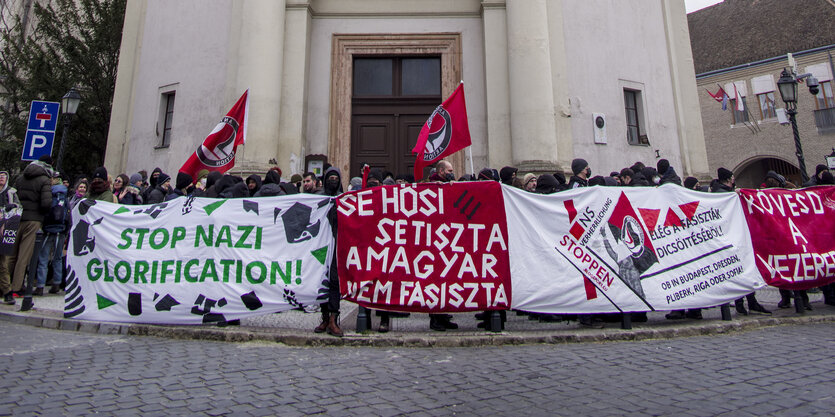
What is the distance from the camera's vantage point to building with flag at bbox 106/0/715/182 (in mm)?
12242

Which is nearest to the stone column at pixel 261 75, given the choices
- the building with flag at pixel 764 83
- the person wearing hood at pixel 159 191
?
the person wearing hood at pixel 159 191

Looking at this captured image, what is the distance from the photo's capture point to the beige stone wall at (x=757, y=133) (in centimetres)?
3111

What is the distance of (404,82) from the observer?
44.9ft

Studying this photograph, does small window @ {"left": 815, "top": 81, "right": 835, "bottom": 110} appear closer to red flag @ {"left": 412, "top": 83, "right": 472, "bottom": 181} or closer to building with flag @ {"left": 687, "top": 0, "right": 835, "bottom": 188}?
building with flag @ {"left": 687, "top": 0, "right": 835, "bottom": 188}

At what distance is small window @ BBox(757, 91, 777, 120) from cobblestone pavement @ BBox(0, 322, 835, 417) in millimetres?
34365

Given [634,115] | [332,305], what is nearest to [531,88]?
[634,115]

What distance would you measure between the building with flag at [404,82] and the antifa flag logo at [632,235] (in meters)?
5.58

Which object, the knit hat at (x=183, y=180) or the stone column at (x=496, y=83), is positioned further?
the stone column at (x=496, y=83)

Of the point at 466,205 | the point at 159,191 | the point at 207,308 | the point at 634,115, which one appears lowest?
the point at 207,308

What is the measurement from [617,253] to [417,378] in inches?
129

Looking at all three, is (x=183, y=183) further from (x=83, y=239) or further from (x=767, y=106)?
(x=767, y=106)

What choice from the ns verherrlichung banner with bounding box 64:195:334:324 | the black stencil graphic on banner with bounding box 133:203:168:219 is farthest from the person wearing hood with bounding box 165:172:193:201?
the ns verherrlichung banner with bounding box 64:195:334:324

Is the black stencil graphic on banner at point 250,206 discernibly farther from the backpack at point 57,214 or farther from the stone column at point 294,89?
the stone column at point 294,89

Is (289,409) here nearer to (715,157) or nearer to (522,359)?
(522,359)
